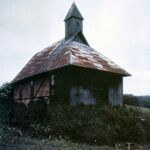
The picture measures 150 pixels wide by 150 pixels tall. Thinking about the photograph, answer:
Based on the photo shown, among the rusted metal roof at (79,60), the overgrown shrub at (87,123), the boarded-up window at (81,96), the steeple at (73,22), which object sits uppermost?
the steeple at (73,22)

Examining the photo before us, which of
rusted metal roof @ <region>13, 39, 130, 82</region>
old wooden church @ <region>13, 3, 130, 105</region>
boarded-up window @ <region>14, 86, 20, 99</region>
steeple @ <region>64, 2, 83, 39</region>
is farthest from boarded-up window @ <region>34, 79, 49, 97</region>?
steeple @ <region>64, 2, 83, 39</region>

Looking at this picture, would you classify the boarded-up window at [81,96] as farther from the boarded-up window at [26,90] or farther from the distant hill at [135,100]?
the distant hill at [135,100]

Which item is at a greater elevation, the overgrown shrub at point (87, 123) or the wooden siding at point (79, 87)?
the wooden siding at point (79, 87)

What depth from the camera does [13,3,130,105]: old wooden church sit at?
66.1 ft

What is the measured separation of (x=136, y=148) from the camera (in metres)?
15.0

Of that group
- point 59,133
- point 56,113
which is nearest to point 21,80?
point 56,113

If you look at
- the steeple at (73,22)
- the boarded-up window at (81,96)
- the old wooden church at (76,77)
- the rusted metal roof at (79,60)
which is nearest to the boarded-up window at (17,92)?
the old wooden church at (76,77)

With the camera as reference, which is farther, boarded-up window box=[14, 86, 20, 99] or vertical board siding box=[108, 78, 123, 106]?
boarded-up window box=[14, 86, 20, 99]

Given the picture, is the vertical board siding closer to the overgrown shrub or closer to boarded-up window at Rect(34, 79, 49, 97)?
the overgrown shrub

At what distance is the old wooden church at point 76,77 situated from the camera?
793 inches

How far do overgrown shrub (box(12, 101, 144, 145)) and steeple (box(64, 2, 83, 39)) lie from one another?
889 cm

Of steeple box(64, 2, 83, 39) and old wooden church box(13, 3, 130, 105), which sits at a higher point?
steeple box(64, 2, 83, 39)

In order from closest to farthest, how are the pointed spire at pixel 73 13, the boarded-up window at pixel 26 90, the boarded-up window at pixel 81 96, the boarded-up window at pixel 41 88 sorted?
the boarded-up window at pixel 81 96, the boarded-up window at pixel 41 88, the boarded-up window at pixel 26 90, the pointed spire at pixel 73 13

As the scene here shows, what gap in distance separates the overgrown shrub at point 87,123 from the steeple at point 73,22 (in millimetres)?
8886
